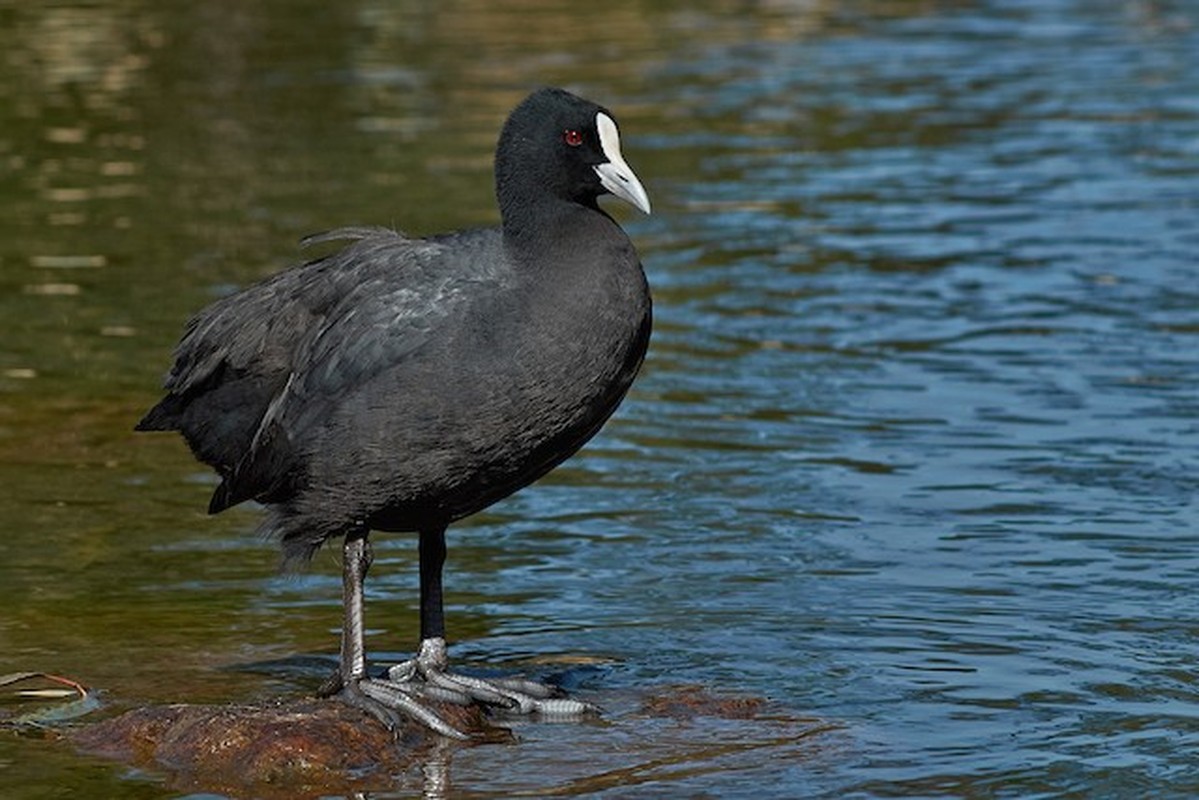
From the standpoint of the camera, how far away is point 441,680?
6.80m

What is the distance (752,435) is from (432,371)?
12.6ft

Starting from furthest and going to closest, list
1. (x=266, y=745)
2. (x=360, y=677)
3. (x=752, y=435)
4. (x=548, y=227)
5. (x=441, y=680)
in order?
(x=752, y=435) < (x=441, y=680) < (x=360, y=677) < (x=548, y=227) < (x=266, y=745)

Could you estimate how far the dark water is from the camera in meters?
6.76

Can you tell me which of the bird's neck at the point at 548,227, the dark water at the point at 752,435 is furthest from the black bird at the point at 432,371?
the dark water at the point at 752,435

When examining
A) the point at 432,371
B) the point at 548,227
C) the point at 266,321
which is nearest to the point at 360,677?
the point at 432,371

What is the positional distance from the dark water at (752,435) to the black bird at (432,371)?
2.07ft

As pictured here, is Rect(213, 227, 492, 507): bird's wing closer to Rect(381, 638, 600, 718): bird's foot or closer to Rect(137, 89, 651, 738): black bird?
Rect(137, 89, 651, 738): black bird

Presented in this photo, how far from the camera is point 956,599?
7832 mm

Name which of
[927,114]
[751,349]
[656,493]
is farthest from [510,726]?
[927,114]

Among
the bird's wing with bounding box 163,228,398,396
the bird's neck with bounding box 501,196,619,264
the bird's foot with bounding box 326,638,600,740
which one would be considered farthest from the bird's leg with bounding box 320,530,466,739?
the bird's neck with bounding box 501,196,619,264

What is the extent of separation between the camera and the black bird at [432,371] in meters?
6.32

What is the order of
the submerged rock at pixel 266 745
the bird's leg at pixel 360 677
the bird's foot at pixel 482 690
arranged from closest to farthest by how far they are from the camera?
1. the submerged rock at pixel 266 745
2. the bird's leg at pixel 360 677
3. the bird's foot at pixel 482 690

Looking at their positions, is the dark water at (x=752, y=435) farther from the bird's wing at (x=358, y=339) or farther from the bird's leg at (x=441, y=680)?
the bird's wing at (x=358, y=339)

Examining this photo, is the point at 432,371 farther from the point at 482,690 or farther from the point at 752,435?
the point at 752,435
